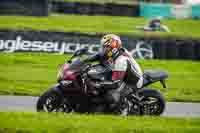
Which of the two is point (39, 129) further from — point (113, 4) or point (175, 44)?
point (113, 4)

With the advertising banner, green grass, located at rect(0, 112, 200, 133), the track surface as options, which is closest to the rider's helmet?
the track surface

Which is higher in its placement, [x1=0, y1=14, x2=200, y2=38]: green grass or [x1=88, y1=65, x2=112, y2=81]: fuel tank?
[x1=0, y1=14, x2=200, y2=38]: green grass

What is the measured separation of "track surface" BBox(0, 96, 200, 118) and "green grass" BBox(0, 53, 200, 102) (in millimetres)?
881

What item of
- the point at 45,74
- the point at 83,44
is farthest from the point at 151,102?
the point at 83,44

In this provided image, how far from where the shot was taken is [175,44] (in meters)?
21.2

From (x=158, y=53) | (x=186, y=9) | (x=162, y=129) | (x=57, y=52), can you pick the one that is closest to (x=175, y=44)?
(x=158, y=53)

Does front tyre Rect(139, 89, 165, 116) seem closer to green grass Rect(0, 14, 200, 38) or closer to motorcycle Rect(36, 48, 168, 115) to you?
motorcycle Rect(36, 48, 168, 115)

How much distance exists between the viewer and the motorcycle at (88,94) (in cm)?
1137

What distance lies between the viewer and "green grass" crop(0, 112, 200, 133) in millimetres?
8625

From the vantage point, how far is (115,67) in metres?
11.5

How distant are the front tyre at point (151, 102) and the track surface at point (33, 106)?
0.72 m

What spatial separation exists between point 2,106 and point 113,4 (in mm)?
27033

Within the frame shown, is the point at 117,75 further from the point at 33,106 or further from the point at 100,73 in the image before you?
the point at 33,106

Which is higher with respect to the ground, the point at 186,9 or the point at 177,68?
the point at 186,9
